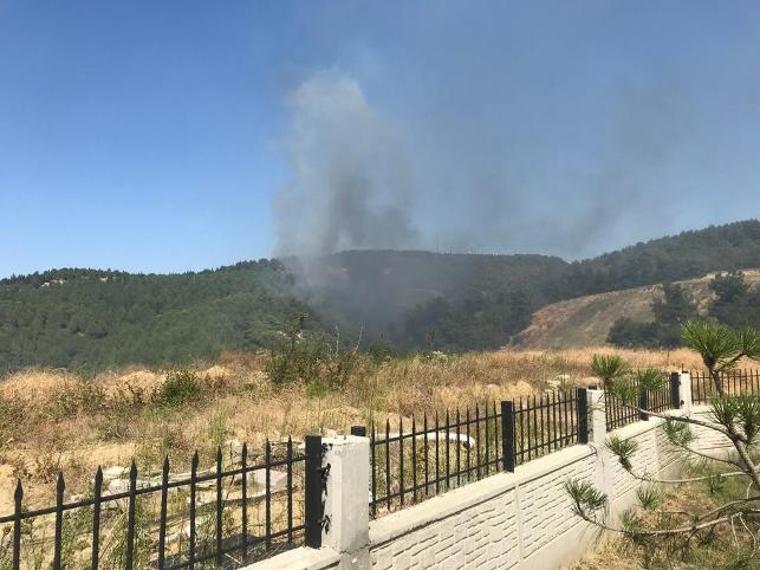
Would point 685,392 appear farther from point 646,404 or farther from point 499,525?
point 499,525

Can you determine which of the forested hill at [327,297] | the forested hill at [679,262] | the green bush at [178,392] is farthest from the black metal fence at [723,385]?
the forested hill at [679,262]

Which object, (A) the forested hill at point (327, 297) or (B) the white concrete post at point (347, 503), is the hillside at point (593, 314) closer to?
(A) the forested hill at point (327, 297)

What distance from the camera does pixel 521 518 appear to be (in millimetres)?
6020

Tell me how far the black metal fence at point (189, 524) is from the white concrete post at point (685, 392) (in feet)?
27.3

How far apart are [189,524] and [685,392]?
10374 mm

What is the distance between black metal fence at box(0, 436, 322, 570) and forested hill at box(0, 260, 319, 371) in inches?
1473

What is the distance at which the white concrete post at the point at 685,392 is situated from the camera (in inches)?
455

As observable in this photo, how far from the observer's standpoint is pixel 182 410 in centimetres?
1101

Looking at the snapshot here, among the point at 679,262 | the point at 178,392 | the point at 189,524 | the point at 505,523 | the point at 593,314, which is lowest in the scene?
the point at 505,523

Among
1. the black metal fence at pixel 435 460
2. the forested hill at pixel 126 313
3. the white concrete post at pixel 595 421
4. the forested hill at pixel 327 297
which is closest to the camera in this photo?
the black metal fence at pixel 435 460

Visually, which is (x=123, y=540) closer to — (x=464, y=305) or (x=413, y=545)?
(x=413, y=545)

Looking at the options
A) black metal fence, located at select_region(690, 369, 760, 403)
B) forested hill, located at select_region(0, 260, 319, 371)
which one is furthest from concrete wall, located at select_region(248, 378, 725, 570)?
forested hill, located at select_region(0, 260, 319, 371)

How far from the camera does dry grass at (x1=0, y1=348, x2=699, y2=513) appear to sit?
7414 millimetres

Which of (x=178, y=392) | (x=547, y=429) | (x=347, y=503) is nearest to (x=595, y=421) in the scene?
(x=547, y=429)
